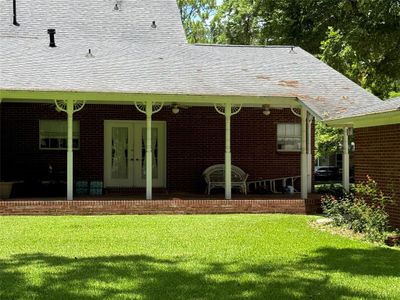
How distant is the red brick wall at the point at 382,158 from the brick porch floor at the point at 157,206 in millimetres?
2299

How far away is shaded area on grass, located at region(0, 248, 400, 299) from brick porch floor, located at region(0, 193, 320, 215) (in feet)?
17.6

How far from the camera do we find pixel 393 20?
13.8 metres

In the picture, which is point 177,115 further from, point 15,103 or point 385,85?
point 385,85

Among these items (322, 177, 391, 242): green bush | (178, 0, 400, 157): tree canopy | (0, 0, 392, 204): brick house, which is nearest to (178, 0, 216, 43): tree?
(178, 0, 400, 157): tree canopy

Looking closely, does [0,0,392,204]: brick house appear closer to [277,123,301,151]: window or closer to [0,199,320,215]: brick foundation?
[277,123,301,151]: window

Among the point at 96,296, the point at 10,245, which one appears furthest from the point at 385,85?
the point at 96,296

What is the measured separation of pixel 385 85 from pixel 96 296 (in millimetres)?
21640

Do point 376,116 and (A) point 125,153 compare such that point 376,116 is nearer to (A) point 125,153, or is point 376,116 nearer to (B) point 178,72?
(B) point 178,72

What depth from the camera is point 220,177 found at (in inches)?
704

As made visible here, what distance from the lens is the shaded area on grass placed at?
6.37 metres

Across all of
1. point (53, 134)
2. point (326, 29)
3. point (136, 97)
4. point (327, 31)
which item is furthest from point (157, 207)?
point (326, 29)

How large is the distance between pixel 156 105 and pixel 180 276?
1000 centimetres

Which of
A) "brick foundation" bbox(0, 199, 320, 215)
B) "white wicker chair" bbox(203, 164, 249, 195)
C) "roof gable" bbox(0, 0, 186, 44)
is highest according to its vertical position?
"roof gable" bbox(0, 0, 186, 44)

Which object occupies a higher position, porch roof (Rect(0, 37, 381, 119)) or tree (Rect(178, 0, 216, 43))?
tree (Rect(178, 0, 216, 43))
